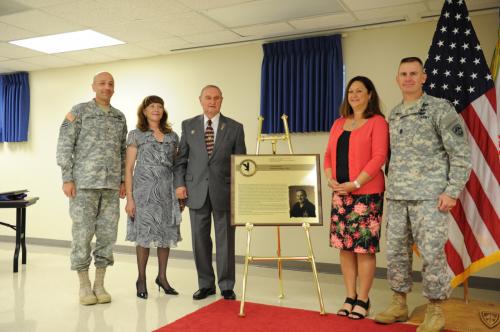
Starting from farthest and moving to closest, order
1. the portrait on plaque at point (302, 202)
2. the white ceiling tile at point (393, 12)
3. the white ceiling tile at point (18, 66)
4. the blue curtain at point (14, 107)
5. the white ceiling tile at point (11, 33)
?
1. the blue curtain at point (14, 107)
2. the white ceiling tile at point (18, 66)
3. the white ceiling tile at point (11, 33)
4. the white ceiling tile at point (393, 12)
5. the portrait on plaque at point (302, 202)

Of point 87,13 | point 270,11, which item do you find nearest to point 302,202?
point 270,11

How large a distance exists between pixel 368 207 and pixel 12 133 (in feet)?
19.4

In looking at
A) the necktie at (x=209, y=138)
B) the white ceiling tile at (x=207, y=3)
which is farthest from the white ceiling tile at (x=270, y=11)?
the necktie at (x=209, y=138)

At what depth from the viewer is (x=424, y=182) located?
2.79 meters

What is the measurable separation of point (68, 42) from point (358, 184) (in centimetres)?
403

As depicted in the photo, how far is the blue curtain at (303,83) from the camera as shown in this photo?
4891 millimetres

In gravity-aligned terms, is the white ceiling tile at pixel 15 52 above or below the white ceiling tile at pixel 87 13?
above

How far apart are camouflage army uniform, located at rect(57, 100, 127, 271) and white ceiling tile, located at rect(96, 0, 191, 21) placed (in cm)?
105

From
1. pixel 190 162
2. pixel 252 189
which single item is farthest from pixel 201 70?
pixel 252 189

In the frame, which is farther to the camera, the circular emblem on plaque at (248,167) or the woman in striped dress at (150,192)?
the woman in striped dress at (150,192)

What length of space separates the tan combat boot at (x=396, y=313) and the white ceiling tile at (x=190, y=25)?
10.1 feet

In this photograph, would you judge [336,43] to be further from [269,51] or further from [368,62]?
[269,51]

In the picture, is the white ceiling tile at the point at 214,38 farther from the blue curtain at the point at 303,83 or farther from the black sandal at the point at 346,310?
the black sandal at the point at 346,310

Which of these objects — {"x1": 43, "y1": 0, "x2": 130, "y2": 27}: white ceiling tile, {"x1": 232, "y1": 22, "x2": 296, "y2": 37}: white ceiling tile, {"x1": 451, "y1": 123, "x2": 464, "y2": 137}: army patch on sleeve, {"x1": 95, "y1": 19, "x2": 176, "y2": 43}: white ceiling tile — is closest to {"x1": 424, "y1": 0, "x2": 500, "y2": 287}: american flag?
{"x1": 451, "y1": 123, "x2": 464, "y2": 137}: army patch on sleeve
